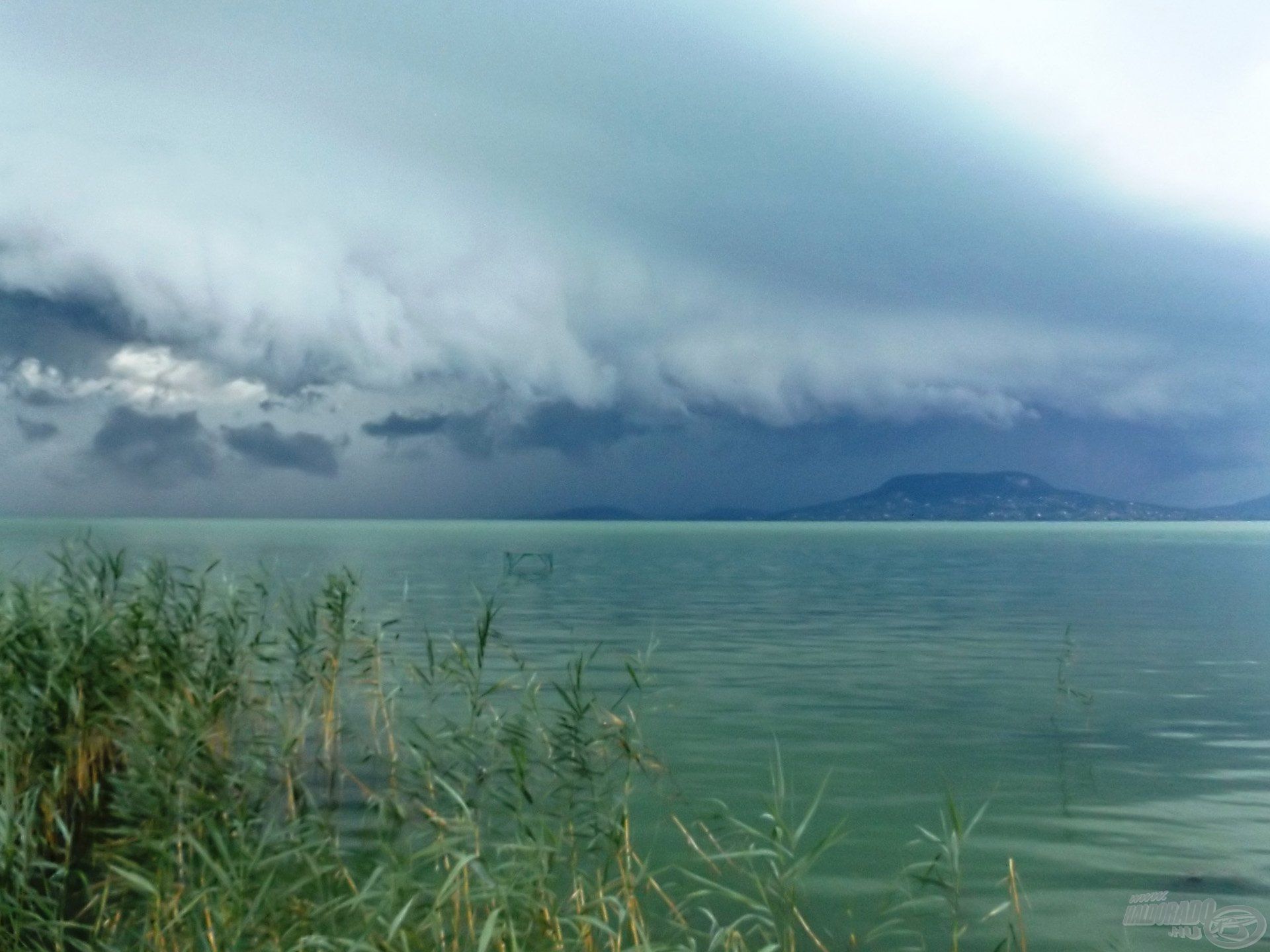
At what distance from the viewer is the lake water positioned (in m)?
13.4

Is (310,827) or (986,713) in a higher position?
(310,827)

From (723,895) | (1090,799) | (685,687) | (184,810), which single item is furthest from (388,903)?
(685,687)

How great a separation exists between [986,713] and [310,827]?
16.8 metres

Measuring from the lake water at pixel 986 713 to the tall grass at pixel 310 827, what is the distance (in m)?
1.15

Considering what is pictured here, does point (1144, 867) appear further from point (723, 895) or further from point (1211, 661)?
point (1211, 661)

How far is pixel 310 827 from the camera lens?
10.8m

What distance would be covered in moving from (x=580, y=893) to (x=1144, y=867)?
741 cm

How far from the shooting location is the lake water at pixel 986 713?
1344 cm

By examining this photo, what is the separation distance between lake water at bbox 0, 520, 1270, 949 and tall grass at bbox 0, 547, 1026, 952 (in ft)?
3.78

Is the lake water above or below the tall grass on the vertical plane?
below

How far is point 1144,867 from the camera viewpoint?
43.2 ft

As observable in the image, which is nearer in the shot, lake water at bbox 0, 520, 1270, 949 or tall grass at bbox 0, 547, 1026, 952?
tall grass at bbox 0, 547, 1026, 952

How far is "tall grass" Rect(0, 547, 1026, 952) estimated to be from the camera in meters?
9.07

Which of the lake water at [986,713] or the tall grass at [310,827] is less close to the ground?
the tall grass at [310,827]
